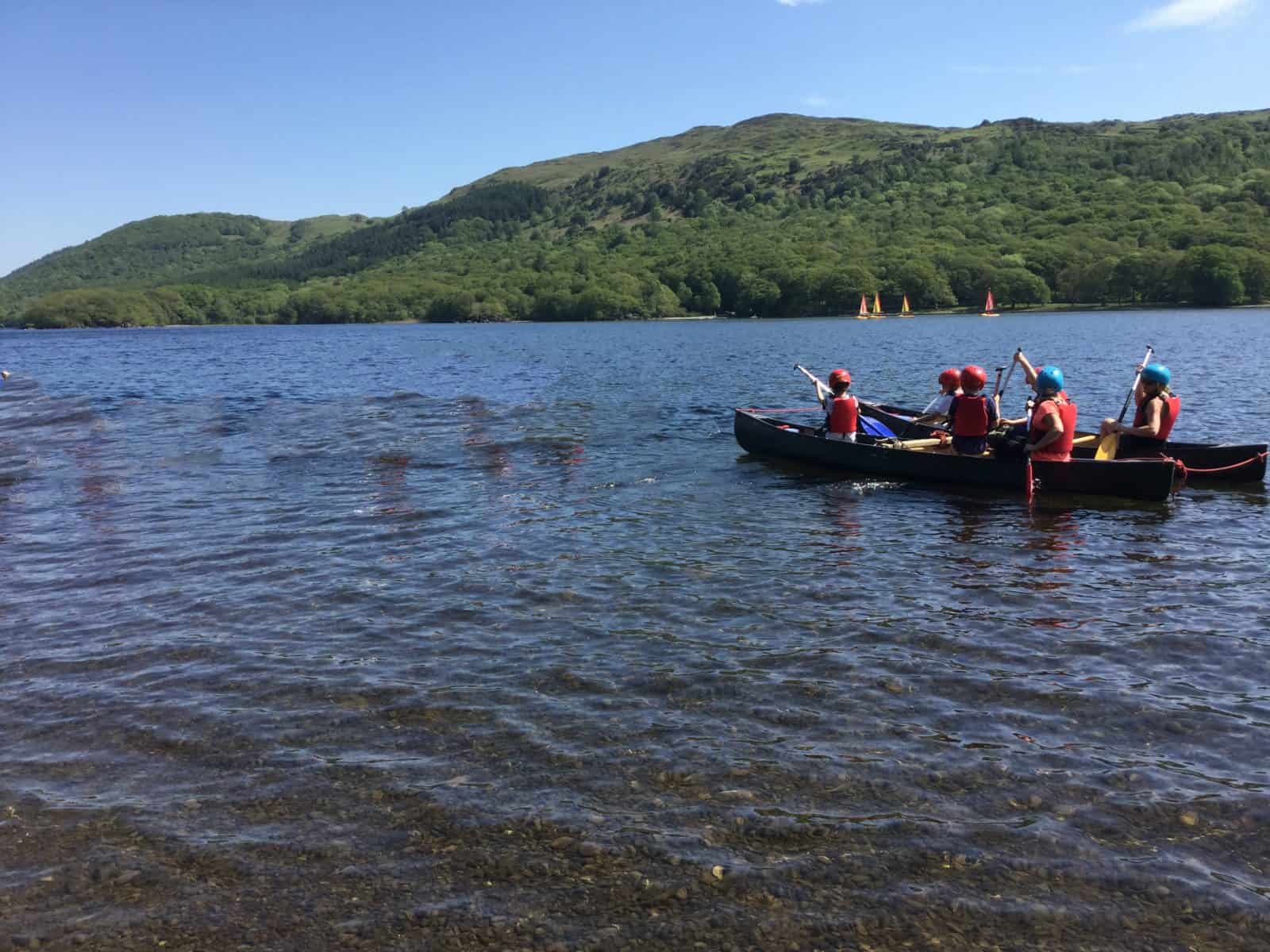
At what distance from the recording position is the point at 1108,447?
1858 cm

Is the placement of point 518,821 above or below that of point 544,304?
below

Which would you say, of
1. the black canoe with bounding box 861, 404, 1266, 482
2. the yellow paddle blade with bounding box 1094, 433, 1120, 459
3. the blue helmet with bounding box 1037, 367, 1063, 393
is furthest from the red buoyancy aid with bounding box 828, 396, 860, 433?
the yellow paddle blade with bounding box 1094, 433, 1120, 459

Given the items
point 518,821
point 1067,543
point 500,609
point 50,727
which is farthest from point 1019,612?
point 50,727

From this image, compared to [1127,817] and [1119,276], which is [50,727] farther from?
[1119,276]

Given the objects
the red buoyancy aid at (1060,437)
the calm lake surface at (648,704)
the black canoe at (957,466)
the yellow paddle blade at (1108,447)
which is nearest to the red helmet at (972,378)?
the red buoyancy aid at (1060,437)

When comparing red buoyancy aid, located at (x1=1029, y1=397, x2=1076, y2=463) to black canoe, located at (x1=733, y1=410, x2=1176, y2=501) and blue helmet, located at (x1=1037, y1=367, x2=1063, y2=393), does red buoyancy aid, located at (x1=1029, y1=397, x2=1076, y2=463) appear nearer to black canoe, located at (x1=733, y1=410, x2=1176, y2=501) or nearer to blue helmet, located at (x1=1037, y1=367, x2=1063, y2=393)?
black canoe, located at (x1=733, y1=410, x2=1176, y2=501)

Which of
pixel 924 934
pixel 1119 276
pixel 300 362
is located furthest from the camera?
pixel 1119 276

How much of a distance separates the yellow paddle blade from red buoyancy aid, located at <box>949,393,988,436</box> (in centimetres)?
216

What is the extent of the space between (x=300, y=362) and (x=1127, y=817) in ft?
235

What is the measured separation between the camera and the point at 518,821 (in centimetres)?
691

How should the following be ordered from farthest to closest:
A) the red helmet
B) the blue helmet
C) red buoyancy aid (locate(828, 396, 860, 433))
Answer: red buoyancy aid (locate(828, 396, 860, 433)) → the red helmet → the blue helmet

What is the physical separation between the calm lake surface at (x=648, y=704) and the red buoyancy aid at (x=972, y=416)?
1.46 metres

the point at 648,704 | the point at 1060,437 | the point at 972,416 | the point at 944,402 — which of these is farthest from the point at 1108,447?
the point at 648,704

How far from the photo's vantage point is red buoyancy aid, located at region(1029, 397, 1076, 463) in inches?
705
